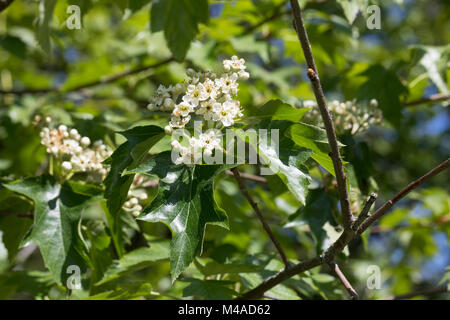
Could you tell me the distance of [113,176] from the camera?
190cm

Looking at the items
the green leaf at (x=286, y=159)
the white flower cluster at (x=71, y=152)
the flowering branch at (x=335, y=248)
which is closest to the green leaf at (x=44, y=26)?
the white flower cluster at (x=71, y=152)

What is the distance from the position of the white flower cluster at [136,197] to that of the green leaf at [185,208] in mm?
621

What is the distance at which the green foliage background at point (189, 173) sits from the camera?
2074mm

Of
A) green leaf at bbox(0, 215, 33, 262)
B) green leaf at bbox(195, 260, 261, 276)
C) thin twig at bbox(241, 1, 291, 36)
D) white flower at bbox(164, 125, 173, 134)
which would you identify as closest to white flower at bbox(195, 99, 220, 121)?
white flower at bbox(164, 125, 173, 134)

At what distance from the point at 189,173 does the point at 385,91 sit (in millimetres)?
1651

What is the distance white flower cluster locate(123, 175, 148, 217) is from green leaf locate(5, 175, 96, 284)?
0.22 m

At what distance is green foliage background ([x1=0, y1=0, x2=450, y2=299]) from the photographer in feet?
6.81

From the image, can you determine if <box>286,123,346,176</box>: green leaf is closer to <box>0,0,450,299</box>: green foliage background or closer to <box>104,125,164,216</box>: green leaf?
<box>0,0,450,299</box>: green foliage background

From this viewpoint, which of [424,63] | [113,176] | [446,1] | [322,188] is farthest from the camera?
[446,1]

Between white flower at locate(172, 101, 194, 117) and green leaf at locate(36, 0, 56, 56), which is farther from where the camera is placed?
green leaf at locate(36, 0, 56, 56)

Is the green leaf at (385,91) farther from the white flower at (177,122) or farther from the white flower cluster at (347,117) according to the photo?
the white flower at (177,122)

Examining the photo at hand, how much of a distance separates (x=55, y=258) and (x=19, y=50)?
7.86ft

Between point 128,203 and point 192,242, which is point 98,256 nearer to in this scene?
point 128,203
